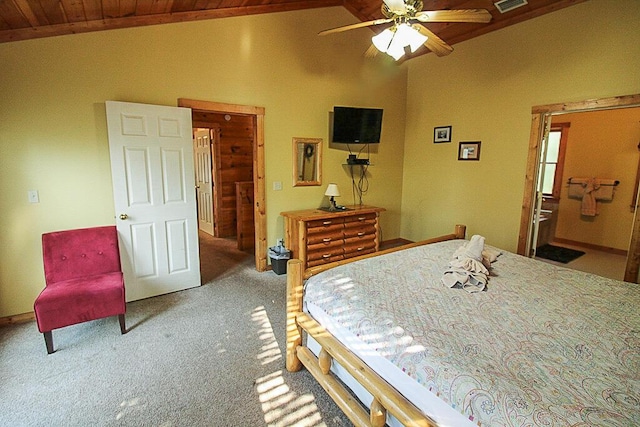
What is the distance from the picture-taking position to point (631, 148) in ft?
15.7

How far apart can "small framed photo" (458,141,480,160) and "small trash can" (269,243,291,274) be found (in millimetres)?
2814

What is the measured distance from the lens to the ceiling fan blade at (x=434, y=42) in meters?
2.29

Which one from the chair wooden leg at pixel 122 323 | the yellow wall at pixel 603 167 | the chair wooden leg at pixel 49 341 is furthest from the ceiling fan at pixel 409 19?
the yellow wall at pixel 603 167

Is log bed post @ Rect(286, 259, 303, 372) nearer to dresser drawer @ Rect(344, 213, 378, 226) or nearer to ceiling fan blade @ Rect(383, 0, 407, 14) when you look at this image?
ceiling fan blade @ Rect(383, 0, 407, 14)

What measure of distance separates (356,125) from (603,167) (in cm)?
414

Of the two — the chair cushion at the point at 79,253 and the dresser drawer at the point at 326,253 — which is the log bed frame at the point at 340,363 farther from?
the chair cushion at the point at 79,253

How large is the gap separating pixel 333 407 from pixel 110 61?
350cm

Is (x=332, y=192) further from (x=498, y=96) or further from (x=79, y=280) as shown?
(x=79, y=280)

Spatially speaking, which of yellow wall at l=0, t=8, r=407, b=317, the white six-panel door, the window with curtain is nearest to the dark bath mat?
the window with curtain

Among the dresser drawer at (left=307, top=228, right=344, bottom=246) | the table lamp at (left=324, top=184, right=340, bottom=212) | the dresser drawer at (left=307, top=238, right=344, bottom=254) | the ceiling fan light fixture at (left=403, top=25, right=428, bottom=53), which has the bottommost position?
the dresser drawer at (left=307, top=238, right=344, bottom=254)

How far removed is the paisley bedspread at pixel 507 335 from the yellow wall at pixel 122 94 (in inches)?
96.7

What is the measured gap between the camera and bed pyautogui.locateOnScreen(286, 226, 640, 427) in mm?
1122

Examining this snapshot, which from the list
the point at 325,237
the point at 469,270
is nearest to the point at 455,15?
the point at 469,270

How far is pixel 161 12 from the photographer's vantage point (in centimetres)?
312
